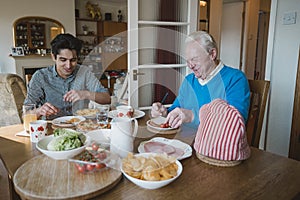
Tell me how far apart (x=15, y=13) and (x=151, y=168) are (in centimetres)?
577

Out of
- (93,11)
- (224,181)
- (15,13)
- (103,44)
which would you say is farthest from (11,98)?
(103,44)

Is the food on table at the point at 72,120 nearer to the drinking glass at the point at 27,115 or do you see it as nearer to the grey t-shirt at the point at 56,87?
the drinking glass at the point at 27,115

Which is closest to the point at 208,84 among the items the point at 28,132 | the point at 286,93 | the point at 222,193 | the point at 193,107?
the point at 193,107

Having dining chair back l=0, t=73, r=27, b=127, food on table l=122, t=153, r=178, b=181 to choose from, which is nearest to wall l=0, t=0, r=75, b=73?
dining chair back l=0, t=73, r=27, b=127

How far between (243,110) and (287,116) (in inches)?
56.2

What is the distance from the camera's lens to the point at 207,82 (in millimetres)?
1521

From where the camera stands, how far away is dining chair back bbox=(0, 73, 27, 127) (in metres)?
2.36

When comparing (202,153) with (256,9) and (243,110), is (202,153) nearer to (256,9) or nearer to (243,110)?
(243,110)

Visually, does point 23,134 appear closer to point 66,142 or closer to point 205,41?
point 66,142

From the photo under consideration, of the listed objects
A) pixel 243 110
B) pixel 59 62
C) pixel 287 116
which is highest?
pixel 59 62

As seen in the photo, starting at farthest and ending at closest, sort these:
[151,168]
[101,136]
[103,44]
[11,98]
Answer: [103,44]
[11,98]
[101,136]
[151,168]

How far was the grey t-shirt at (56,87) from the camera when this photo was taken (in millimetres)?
1791

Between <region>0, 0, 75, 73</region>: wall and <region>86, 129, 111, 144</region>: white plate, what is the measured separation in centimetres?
521

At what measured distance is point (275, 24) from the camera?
2436mm
